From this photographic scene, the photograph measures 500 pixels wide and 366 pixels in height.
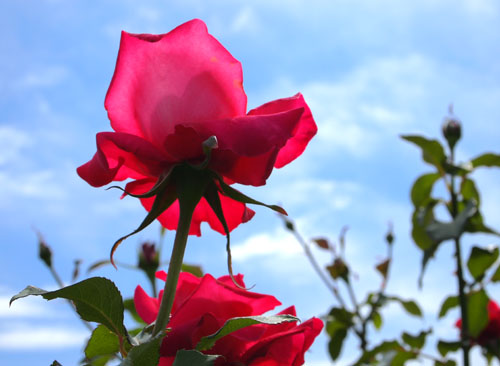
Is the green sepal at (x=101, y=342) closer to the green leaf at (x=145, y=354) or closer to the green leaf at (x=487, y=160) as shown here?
the green leaf at (x=145, y=354)

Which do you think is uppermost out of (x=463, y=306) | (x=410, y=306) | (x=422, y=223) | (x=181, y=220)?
(x=422, y=223)

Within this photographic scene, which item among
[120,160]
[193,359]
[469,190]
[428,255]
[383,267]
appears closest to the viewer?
[193,359]

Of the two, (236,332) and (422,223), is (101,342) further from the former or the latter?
(422,223)

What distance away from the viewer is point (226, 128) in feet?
1.48

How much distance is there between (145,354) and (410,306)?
158 centimetres

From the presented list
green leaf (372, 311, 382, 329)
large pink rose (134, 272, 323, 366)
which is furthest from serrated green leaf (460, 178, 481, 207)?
large pink rose (134, 272, 323, 366)

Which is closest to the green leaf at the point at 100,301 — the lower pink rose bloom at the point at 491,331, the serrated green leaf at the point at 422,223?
the serrated green leaf at the point at 422,223

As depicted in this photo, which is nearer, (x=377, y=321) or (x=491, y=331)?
(x=491, y=331)

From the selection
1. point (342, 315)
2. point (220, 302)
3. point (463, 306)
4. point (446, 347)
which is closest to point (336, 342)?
point (342, 315)

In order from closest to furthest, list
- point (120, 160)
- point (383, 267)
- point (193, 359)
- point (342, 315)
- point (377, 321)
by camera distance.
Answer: point (193, 359), point (120, 160), point (342, 315), point (383, 267), point (377, 321)

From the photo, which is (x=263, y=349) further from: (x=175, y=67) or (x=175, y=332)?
(x=175, y=67)

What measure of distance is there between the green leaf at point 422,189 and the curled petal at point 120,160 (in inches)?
51.9

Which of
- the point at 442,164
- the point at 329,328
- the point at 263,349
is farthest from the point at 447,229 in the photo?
the point at 263,349

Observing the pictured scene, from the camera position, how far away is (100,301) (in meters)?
0.44
